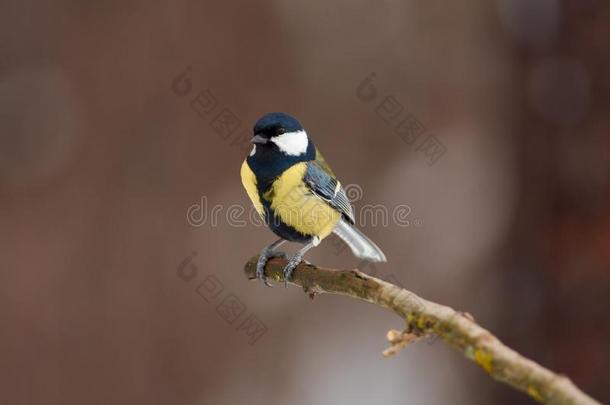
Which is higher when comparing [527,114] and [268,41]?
[268,41]

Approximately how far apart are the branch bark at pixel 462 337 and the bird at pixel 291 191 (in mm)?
258

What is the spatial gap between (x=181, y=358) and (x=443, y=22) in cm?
123

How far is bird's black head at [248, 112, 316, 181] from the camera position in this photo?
105 centimetres

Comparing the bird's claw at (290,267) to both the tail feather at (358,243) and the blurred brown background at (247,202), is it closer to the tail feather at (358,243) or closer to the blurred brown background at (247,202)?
Result: the tail feather at (358,243)

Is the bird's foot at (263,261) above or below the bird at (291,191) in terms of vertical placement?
below

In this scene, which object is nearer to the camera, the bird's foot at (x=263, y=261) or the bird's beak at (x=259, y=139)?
the bird's beak at (x=259, y=139)

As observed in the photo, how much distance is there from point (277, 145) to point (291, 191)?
0.13 meters

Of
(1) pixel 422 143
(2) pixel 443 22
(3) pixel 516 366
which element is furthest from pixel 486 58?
(3) pixel 516 366

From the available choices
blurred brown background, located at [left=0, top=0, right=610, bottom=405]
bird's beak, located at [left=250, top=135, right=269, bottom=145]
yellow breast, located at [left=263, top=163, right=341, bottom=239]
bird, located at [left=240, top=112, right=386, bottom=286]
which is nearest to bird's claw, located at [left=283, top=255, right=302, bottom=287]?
bird, located at [left=240, top=112, right=386, bottom=286]

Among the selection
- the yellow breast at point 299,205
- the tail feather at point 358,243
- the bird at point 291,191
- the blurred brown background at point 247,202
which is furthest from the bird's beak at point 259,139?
the blurred brown background at point 247,202

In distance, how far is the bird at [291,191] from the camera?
3.66 ft

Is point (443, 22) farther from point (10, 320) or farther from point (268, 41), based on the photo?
point (10, 320)

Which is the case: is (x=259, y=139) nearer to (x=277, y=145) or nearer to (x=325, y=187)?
(x=277, y=145)

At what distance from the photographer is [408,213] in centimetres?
201
